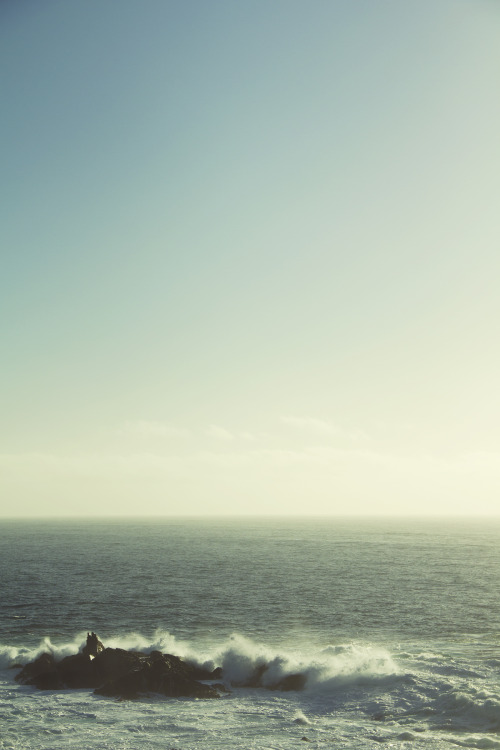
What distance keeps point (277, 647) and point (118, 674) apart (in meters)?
11.6

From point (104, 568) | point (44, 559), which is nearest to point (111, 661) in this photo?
point (104, 568)

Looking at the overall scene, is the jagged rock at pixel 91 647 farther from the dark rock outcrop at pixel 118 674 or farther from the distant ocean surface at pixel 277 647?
the distant ocean surface at pixel 277 647

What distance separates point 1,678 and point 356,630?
26191 mm

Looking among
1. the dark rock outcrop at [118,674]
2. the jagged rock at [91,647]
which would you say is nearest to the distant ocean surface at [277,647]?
the dark rock outcrop at [118,674]

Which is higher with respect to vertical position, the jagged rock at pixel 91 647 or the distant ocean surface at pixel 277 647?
the jagged rock at pixel 91 647

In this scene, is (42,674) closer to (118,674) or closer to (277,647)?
(118,674)

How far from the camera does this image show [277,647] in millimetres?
36125

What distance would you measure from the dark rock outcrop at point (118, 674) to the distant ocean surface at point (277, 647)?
1.02 m

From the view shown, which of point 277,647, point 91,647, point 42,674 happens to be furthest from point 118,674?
point 277,647

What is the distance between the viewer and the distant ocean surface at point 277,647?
73.8ft

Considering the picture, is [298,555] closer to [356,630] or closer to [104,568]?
[104,568]

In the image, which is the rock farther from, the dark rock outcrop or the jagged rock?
the jagged rock

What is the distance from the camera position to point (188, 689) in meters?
28.2

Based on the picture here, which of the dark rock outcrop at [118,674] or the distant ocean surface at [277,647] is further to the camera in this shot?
the dark rock outcrop at [118,674]
